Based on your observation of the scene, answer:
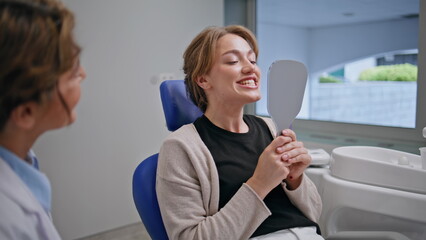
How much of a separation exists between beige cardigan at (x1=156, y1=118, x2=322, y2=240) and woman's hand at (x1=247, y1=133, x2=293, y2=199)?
0.03m

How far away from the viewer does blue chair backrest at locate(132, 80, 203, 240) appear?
107cm

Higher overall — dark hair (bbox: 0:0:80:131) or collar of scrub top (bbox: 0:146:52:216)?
dark hair (bbox: 0:0:80:131)

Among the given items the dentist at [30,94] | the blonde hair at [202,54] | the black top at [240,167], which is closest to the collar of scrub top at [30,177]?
the dentist at [30,94]

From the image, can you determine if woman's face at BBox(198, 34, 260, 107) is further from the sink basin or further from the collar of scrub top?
the collar of scrub top

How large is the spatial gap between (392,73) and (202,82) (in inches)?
58.4

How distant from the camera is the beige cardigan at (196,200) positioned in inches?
37.5

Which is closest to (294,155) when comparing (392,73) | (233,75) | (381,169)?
(233,75)

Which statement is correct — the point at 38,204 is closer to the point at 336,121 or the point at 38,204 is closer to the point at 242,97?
the point at 242,97

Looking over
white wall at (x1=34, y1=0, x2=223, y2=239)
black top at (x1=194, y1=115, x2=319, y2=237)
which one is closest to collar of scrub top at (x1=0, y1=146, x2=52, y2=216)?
black top at (x1=194, y1=115, x2=319, y2=237)

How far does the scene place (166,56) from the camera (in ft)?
8.39

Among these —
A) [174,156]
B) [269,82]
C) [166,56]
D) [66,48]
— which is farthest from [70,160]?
[66,48]

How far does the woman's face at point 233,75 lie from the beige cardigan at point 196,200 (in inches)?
6.6

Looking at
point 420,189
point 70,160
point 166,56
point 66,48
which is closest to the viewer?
point 66,48

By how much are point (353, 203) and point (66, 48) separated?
105 centimetres
